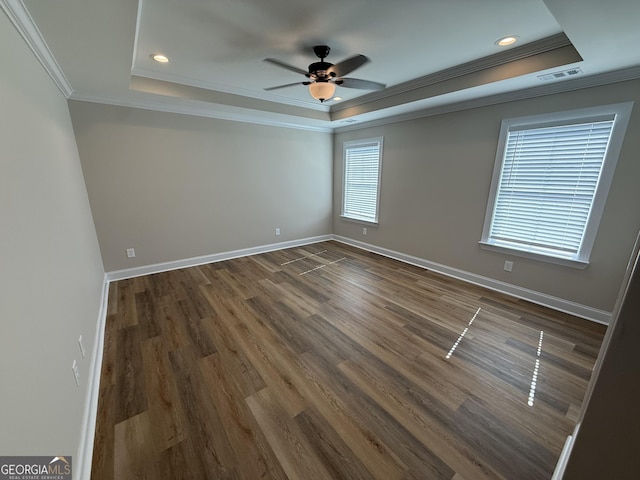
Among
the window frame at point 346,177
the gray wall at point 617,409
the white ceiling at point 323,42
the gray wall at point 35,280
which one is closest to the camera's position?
the gray wall at point 617,409

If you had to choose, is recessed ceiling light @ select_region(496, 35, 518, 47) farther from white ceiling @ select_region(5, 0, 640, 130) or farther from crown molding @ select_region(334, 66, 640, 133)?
crown molding @ select_region(334, 66, 640, 133)

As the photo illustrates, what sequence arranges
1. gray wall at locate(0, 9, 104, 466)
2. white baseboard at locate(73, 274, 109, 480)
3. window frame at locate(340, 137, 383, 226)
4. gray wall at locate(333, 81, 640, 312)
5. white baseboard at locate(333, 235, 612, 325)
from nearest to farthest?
1. gray wall at locate(0, 9, 104, 466)
2. white baseboard at locate(73, 274, 109, 480)
3. gray wall at locate(333, 81, 640, 312)
4. white baseboard at locate(333, 235, 612, 325)
5. window frame at locate(340, 137, 383, 226)

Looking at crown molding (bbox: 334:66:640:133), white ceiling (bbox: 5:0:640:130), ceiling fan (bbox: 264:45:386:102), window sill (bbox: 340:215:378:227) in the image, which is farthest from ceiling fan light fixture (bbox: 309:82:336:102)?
window sill (bbox: 340:215:378:227)

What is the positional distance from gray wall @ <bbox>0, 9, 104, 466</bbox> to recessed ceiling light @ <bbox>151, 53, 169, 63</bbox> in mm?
872

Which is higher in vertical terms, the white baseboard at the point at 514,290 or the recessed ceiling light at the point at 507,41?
the recessed ceiling light at the point at 507,41

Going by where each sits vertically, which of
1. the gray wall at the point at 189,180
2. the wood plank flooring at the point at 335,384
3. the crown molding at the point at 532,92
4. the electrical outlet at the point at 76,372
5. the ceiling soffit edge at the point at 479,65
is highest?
the ceiling soffit edge at the point at 479,65

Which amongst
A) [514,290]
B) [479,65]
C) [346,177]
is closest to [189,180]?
→ [346,177]

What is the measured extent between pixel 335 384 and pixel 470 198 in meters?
2.91

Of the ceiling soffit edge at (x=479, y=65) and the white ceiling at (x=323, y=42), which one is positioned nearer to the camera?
the white ceiling at (x=323, y=42)

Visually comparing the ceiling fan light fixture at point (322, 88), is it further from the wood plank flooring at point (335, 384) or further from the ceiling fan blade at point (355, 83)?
the wood plank flooring at point (335, 384)

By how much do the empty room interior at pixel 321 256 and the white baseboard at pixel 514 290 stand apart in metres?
0.03

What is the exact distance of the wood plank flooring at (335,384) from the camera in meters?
1.33

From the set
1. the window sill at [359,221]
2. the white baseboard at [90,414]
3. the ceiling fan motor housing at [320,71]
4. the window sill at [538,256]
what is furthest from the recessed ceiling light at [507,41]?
the white baseboard at [90,414]

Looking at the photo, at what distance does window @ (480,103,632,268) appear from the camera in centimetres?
236
